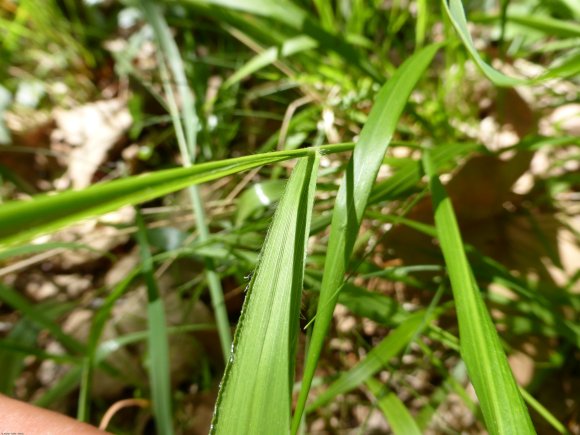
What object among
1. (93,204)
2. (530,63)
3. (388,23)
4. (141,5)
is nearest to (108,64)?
(141,5)

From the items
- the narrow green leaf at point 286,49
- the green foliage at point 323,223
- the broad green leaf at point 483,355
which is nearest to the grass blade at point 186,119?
the green foliage at point 323,223

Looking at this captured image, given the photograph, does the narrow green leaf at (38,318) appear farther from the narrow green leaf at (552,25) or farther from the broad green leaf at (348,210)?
the narrow green leaf at (552,25)

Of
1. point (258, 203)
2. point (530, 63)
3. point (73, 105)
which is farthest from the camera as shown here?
point (73, 105)

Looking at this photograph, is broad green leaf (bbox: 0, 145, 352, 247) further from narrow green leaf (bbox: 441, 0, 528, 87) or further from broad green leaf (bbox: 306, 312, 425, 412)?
broad green leaf (bbox: 306, 312, 425, 412)

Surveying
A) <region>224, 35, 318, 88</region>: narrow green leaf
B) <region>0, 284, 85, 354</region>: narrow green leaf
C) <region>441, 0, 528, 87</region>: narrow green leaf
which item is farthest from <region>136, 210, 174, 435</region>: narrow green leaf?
<region>441, 0, 528, 87</region>: narrow green leaf

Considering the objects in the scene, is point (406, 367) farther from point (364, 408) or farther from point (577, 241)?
point (577, 241)

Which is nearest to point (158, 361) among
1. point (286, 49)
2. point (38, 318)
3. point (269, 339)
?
point (38, 318)
